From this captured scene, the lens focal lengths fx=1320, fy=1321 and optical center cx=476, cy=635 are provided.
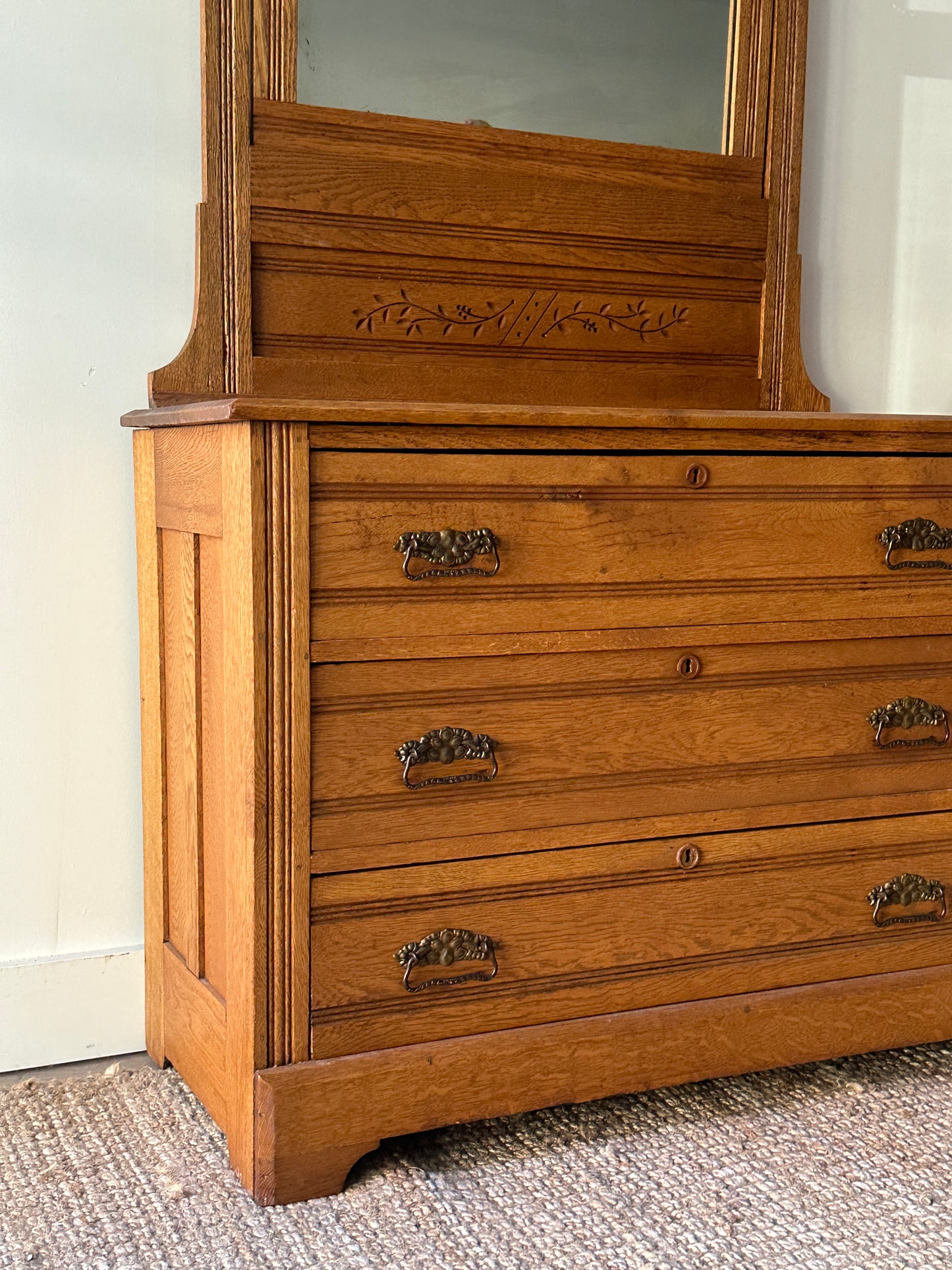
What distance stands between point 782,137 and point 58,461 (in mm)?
1190

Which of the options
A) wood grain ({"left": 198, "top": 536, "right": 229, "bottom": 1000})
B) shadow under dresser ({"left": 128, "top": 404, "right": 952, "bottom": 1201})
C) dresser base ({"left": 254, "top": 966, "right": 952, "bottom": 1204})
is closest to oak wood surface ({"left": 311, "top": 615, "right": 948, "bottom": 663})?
shadow under dresser ({"left": 128, "top": 404, "right": 952, "bottom": 1201})

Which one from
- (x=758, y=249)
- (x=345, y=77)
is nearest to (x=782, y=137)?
(x=758, y=249)

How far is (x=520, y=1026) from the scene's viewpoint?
5.11 ft

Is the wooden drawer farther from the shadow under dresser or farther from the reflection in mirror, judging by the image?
the reflection in mirror

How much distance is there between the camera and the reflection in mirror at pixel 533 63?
5.78 feet

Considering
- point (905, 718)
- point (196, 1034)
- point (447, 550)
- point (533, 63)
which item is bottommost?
point (196, 1034)

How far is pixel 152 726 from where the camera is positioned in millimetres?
1778

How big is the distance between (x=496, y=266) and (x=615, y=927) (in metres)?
0.93

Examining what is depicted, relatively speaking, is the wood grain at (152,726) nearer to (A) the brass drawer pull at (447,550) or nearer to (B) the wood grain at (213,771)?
(B) the wood grain at (213,771)

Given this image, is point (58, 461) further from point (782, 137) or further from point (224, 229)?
point (782, 137)

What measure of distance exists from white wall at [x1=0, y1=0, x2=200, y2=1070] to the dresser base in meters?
0.50

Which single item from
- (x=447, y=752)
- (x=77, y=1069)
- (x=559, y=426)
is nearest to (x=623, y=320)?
(x=559, y=426)

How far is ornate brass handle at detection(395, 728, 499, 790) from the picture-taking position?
1469 millimetres

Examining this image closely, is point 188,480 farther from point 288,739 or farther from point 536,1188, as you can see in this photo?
point 536,1188
